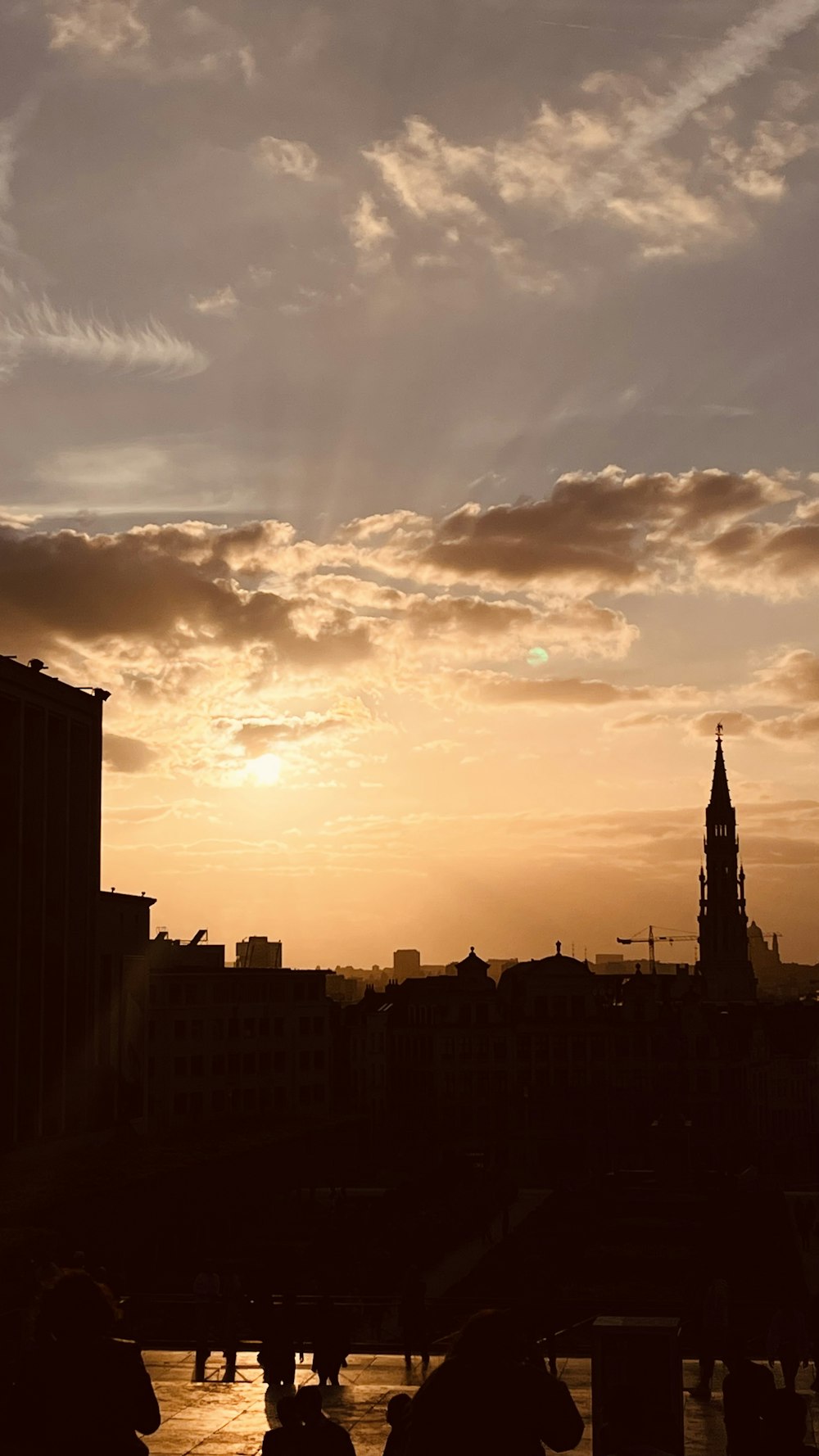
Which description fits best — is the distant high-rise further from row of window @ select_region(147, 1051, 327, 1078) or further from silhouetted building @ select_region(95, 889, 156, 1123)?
silhouetted building @ select_region(95, 889, 156, 1123)

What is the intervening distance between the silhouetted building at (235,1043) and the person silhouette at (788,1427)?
86873 millimetres

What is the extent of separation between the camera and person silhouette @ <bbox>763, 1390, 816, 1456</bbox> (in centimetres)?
942

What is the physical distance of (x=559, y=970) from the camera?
12012cm

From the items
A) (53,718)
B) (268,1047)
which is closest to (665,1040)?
(268,1047)

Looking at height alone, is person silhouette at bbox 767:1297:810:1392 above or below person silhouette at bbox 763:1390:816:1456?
below

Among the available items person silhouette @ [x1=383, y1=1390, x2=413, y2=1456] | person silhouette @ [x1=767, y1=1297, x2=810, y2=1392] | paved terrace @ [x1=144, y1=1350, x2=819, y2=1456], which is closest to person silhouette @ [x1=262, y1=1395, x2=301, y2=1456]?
person silhouette @ [x1=383, y1=1390, x2=413, y2=1456]

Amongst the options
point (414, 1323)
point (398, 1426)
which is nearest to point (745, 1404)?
point (398, 1426)

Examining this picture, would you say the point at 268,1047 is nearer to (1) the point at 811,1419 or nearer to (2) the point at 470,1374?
(1) the point at 811,1419

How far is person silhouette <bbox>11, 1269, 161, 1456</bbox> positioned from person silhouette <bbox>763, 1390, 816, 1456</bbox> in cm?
434

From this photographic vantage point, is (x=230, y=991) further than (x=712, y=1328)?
Yes

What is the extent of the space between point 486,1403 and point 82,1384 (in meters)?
1.82

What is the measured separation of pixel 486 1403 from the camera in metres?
6.31

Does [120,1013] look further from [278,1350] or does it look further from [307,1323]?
[278,1350]

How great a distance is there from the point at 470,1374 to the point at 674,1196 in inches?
3471
